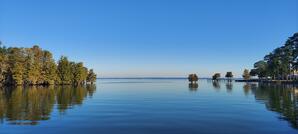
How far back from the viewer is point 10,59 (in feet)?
346

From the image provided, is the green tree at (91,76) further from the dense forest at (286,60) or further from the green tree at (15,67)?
the dense forest at (286,60)

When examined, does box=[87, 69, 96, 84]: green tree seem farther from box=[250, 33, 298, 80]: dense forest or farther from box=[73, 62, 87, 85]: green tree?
box=[250, 33, 298, 80]: dense forest

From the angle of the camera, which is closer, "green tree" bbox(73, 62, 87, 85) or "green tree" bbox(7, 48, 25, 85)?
"green tree" bbox(7, 48, 25, 85)

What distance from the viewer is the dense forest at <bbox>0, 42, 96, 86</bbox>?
340ft

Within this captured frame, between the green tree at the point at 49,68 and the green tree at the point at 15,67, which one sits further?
the green tree at the point at 49,68

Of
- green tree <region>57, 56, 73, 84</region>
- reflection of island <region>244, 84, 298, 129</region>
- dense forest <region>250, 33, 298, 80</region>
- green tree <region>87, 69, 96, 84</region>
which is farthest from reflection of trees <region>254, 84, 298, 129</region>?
green tree <region>87, 69, 96, 84</region>

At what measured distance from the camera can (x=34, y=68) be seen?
4345 inches

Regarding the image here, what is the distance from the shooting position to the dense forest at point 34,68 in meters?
104

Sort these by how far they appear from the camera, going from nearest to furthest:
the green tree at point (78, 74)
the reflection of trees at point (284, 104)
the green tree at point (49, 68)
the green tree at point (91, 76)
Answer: the reflection of trees at point (284, 104), the green tree at point (49, 68), the green tree at point (78, 74), the green tree at point (91, 76)

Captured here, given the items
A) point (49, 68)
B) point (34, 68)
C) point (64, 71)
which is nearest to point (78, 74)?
point (64, 71)

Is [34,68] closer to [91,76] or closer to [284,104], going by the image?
[91,76]

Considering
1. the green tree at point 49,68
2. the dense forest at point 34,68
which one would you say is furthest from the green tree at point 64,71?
the green tree at point 49,68

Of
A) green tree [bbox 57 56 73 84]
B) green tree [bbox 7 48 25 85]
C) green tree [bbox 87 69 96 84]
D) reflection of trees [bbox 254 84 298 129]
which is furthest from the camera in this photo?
green tree [bbox 87 69 96 84]

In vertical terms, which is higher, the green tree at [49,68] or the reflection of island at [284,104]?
the green tree at [49,68]
